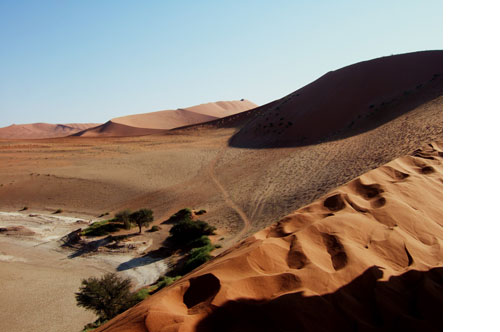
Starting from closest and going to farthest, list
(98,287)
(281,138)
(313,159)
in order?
(98,287), (313,159), (281,138)

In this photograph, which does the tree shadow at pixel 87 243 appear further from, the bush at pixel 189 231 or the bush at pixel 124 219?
the bush at pixel 189 231

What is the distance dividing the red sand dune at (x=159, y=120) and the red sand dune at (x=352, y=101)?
129ft

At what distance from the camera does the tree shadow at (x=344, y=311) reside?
10.1 feet

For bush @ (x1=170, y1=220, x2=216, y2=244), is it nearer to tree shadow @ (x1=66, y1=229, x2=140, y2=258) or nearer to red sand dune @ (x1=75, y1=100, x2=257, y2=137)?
tree shadow @ (x1=66, y1=229, x2=140, y2=258)

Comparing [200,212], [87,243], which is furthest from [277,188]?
[87,243]

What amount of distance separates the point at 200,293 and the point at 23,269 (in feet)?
50.4

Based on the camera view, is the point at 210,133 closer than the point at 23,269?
No

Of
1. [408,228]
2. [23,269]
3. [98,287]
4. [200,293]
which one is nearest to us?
[200,293]

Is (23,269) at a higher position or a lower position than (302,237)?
lower

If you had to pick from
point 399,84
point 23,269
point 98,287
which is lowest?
point 23,269

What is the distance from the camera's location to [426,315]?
3133 millimetres

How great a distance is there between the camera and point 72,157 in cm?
4000
